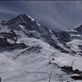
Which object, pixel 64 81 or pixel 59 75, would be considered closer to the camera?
pixel 64 81

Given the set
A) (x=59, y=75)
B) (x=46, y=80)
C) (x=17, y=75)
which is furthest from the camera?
(x=17, y=75)

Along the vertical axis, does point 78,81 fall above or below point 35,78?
above

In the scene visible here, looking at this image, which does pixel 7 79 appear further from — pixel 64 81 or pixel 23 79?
pixel 64 81

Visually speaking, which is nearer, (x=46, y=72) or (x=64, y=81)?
(x=64, y=81)

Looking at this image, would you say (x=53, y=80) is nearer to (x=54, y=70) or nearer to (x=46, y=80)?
(x=46, y=80)

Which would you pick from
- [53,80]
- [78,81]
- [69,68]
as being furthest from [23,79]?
[78,81]

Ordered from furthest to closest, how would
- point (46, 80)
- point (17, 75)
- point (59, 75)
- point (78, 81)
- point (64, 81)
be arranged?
point (17, 75)
point (59, 75)
point (46, 80)
point (64, 81)
point (78, 81)

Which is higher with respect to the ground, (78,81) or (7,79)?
(78,81)

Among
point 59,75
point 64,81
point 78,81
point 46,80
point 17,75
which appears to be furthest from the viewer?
point 17,75

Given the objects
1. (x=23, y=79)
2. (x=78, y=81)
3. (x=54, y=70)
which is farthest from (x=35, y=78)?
(x=78, y=81)
